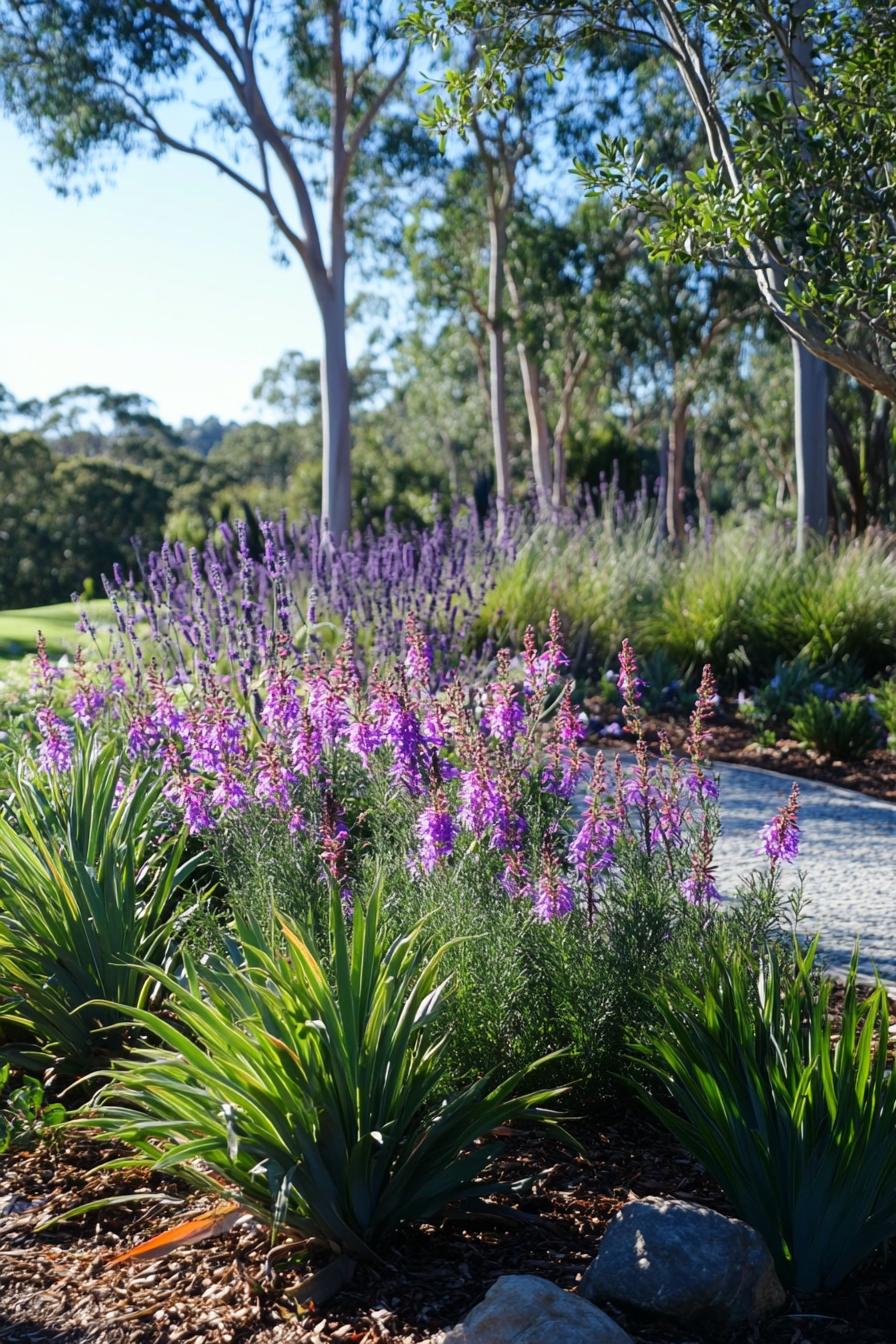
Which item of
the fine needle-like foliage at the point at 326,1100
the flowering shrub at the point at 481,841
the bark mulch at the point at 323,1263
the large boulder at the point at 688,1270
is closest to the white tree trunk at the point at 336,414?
the flowering shrub at the point at 481,841

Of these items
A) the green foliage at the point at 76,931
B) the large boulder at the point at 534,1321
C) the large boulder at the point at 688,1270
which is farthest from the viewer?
the green foliage at the point at 76,931

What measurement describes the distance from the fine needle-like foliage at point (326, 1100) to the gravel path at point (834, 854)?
164 cm

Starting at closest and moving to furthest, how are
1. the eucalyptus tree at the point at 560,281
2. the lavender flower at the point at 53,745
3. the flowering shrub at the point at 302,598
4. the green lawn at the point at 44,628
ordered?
the lavender flower at the point at 53,745
the flowering shrub at the point at 302,598
the green lawn at the point at 44,628
the eucalyptus tree at the point at 560,281

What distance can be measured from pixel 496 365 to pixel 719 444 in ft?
86.3

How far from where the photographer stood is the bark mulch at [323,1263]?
2424mm

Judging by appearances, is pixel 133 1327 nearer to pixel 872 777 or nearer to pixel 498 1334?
pixel 498 1334

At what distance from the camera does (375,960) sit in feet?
9.12

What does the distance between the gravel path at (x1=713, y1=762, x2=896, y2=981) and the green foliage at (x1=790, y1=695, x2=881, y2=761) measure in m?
0.65

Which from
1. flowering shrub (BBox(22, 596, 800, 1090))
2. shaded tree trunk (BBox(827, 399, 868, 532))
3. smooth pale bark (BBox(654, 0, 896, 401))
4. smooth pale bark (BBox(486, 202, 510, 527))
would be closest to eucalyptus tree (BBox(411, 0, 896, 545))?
smooth pale bark (BBox(654, 0, 896, 401))

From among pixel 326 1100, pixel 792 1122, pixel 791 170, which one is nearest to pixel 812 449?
pixel 791 170

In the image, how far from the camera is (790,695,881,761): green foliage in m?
8.42

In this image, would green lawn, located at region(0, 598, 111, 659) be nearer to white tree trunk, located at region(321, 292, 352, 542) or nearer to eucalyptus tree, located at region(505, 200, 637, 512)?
white tree trunk, located at region(321, 292, 352, 542)

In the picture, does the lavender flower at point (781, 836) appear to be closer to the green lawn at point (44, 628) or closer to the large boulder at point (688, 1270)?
the large boulder at point (688, 1270)

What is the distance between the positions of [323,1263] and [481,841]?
136cm
